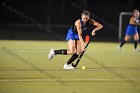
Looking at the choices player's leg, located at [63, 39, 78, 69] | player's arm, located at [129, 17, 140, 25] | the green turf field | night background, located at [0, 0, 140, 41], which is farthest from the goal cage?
player's leg, located at [63, 39, 78, 69]

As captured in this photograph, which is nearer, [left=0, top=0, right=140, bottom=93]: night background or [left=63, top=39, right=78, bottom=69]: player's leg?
[left=0, top=0, right=140, bottom=93]: night background

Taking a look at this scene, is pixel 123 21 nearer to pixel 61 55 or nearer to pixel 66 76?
pixel 61 55

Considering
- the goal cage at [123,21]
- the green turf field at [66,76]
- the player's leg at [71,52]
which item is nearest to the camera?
the green turf field at [66,76]

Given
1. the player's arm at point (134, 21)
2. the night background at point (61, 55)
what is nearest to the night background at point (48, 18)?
the night background at point (61, 55)

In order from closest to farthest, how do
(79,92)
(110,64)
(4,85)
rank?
(79,92), (4,85), (110,64)

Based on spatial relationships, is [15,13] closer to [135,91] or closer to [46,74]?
[46,74]

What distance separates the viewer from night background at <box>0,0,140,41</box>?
81.9 ft

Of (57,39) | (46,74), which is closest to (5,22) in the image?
(57,39)

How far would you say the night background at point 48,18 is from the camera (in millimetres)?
24953

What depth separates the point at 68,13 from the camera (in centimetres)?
2536

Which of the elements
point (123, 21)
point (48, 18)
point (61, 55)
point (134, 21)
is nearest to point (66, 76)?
point (61, 55)

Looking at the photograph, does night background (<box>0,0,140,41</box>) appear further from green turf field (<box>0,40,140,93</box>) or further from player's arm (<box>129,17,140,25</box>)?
green turf field (<box>0,40,140,93</box>)

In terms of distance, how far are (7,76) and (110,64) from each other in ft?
12.8

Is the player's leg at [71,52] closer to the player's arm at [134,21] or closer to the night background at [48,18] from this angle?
the player's arm at [134,21]
